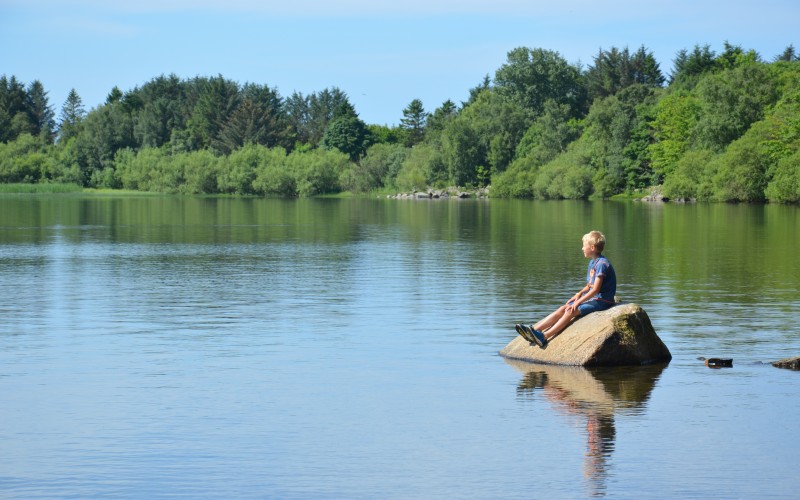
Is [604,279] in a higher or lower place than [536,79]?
lower

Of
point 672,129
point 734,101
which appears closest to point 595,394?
point 734,101

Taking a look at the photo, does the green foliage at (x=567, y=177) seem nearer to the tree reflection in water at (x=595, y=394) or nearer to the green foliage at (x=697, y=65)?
the green foliage at (x=697, y=65)

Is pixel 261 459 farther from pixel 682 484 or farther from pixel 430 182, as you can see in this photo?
pixel 430 182

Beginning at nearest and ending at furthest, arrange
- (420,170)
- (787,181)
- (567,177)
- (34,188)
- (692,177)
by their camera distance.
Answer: (787,181) < (692,177) < (567,177) < (420,170) < (34,188)

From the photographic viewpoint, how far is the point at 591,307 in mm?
18453

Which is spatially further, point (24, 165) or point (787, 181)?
point (24, 165)

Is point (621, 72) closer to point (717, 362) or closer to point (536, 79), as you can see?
point (536, 79)

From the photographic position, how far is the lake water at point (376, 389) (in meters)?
12.1

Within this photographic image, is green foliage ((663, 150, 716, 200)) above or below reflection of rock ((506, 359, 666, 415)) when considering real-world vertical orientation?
above

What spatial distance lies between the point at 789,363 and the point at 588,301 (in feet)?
10.9

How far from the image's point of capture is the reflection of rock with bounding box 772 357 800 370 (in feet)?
58.5

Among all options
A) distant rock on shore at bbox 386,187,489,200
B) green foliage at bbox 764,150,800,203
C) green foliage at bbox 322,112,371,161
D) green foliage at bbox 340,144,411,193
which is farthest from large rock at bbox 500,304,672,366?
green foliage at bbox 322,112,371,161

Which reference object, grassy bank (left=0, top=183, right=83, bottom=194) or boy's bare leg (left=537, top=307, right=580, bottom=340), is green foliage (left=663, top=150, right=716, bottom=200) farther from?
grassy bank (left=0, top=183, right=83, bottom=194)

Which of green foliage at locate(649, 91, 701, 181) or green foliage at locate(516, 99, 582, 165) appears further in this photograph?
green foliage at locate(516, 99, 582, 165)
